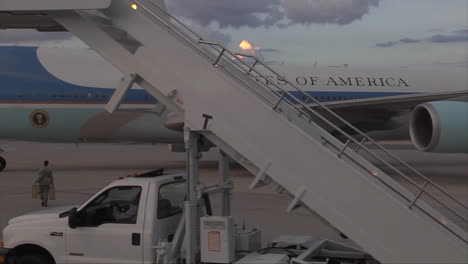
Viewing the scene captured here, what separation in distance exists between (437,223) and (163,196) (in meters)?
2.93

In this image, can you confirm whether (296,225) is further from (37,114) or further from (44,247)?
(37,114)

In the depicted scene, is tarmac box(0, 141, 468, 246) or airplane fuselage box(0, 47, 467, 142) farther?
airplane fuselage box(0, 47, 467, 142)

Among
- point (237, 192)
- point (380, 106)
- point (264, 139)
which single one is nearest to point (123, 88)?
point (264, 139)

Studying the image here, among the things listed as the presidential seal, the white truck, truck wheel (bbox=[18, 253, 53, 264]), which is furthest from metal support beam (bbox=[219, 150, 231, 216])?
the presidential seal

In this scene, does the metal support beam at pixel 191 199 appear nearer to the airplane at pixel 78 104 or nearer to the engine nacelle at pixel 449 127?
the engine nacelle at pixel 449 127

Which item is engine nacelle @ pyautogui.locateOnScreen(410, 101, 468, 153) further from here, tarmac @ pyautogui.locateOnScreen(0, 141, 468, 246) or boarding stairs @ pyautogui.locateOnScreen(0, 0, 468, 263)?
tarmac @ pyautogui.locateOnScreen(0, 141, 468, 246)

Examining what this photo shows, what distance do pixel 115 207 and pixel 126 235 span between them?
53 centimetres

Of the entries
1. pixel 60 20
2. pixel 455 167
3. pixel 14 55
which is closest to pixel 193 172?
pixel 60 20

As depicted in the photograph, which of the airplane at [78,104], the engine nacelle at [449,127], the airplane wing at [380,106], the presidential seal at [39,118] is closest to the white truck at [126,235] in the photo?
the engine nacelle at [449,127]

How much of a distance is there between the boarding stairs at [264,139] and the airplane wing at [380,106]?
35.7ft

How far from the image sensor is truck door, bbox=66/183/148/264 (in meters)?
5.64

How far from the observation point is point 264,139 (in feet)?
17.4

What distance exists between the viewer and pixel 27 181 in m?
16.9

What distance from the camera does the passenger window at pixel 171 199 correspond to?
5918mm
